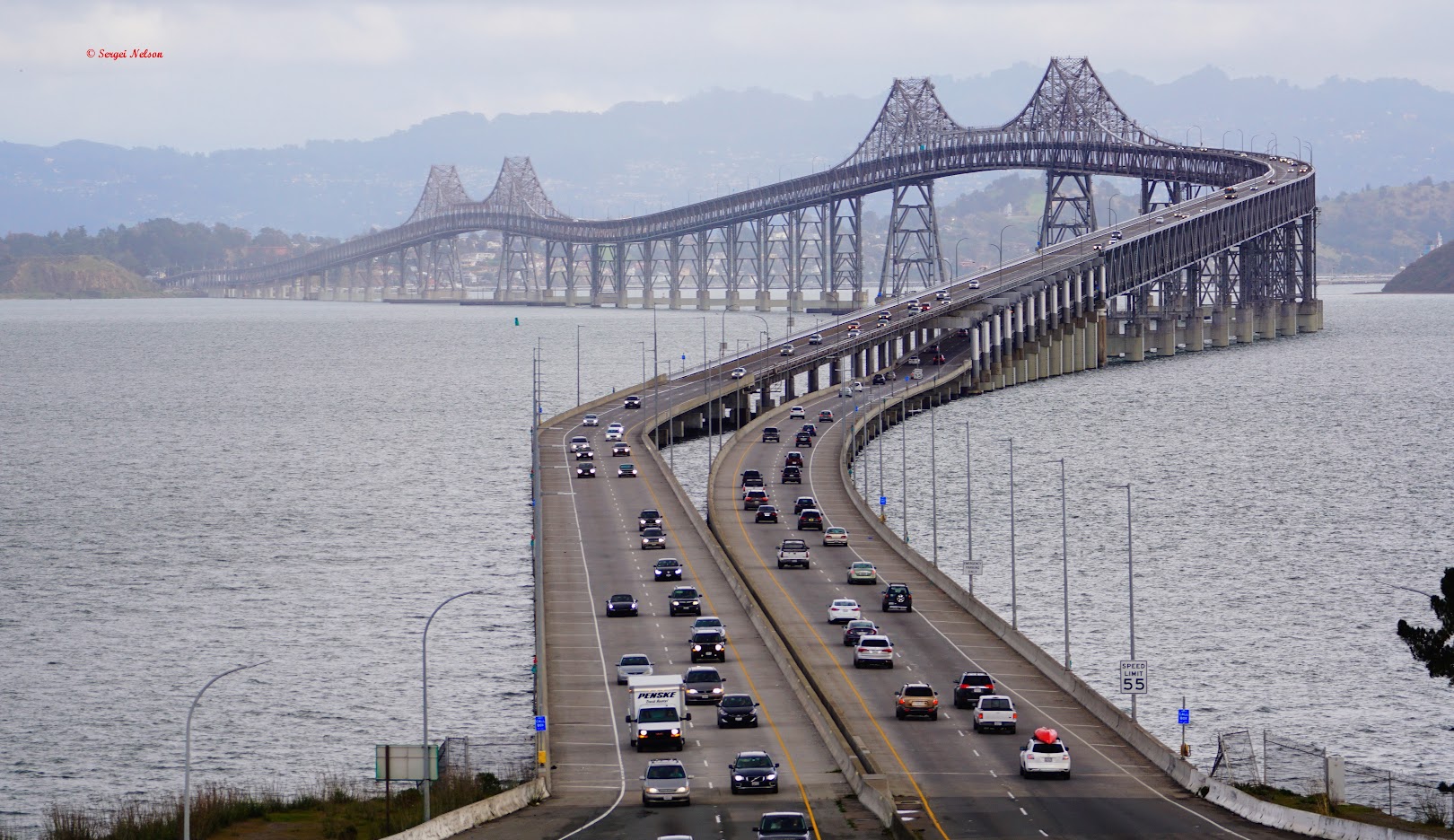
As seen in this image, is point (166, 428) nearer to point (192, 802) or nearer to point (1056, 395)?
point (1056, 395)

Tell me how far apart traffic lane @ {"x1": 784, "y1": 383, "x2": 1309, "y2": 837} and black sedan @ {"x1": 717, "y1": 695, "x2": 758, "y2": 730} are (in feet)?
15.8

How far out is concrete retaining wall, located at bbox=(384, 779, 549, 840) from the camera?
44.3m

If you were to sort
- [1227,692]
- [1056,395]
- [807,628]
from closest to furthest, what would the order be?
[1227,692] < [807,628] < [1056,395]

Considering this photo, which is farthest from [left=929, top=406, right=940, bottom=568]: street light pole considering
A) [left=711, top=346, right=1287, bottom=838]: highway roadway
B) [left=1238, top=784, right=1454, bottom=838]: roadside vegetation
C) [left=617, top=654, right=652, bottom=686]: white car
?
[left=1238, top=784, right=1454, bottom=838]: roadside vegetation

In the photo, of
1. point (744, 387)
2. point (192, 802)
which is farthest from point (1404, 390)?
point (192, 802)

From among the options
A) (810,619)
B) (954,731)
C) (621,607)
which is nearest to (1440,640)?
(954,731)

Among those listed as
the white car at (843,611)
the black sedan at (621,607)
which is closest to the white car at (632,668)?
the black sedan at (621,607)

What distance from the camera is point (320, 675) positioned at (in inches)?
2672

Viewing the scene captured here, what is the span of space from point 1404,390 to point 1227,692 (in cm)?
12392

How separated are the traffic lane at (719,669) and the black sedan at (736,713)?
0.23m

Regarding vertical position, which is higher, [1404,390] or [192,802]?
[1404,390]

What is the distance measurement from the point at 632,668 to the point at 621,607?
10380 mm

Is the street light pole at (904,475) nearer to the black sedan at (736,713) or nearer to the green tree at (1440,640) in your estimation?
the black sedan at (736,713)

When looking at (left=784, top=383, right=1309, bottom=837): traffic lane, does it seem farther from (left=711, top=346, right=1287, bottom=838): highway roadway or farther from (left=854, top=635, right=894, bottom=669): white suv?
(left=854, top=635, right=894, bottom=669): white suv
